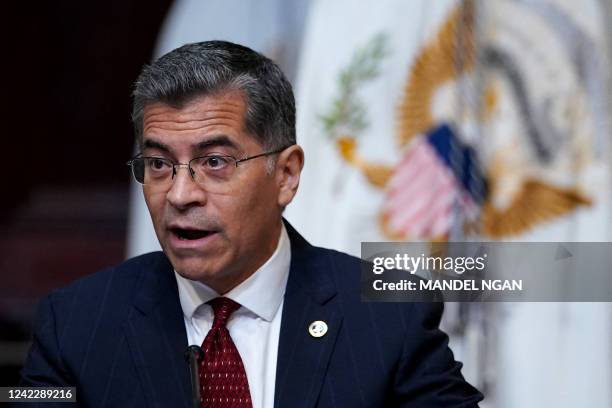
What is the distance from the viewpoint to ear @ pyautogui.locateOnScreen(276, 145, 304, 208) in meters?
1.90

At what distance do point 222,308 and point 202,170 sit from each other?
1.02 ft

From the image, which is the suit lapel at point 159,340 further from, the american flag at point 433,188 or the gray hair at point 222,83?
the american flag at point 433,188

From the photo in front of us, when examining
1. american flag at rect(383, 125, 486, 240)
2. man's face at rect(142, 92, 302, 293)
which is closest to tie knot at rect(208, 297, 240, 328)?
man's face at rect(142, 92, 302, 293)

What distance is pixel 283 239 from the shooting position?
201 cm

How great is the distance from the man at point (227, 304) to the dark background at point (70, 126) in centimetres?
171

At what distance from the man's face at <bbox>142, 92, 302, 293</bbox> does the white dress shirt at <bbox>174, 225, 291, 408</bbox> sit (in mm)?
100

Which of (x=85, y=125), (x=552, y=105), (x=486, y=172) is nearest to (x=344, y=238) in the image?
(x=486, y=172)

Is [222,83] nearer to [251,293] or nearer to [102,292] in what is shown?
[251,293]

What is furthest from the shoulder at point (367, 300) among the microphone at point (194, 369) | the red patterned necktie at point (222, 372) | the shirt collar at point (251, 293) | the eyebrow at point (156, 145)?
the eyebrow at point (156, 145)

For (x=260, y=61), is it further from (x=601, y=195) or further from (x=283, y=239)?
(x=601, y=195)

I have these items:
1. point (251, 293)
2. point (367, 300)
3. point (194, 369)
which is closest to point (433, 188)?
point (367, 300)

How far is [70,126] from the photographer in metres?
3.70

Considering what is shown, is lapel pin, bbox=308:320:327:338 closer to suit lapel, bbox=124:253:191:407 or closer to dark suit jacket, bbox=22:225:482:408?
dark suit jacket, bbox=22:225:482:408

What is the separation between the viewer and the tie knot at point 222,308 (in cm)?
189
